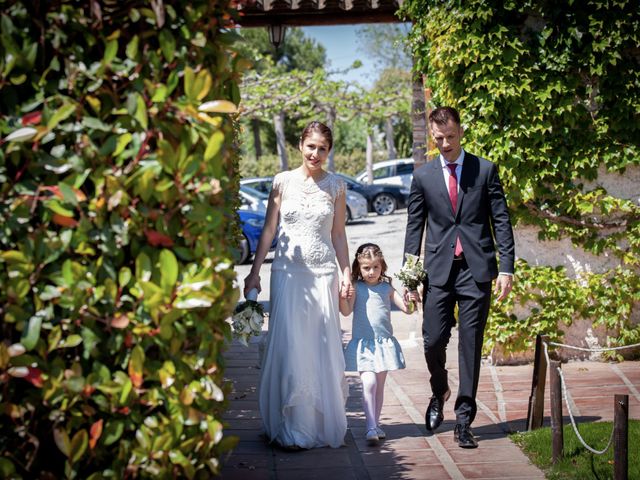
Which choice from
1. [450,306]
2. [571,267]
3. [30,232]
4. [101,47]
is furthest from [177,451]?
[571,267]

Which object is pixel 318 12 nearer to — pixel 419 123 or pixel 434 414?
pixel 419 123

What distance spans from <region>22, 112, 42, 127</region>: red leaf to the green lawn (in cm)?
328

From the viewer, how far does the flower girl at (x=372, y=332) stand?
550 cm

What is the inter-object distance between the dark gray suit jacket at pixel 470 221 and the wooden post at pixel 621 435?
5.00 ft

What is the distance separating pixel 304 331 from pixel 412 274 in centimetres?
78

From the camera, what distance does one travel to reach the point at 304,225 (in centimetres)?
543

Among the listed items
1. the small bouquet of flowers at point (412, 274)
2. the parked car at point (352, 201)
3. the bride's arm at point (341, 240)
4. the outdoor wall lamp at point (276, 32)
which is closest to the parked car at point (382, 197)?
the parked car at point (352, 201)

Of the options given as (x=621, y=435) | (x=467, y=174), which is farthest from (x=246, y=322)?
(x=621, y=435)

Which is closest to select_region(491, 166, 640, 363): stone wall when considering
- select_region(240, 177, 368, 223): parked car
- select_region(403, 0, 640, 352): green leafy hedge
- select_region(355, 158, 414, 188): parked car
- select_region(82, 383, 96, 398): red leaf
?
select_region(403, 0, 640, 352): green leafy hedge

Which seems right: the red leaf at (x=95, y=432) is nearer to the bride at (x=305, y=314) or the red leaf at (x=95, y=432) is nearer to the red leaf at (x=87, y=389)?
the red leaf at (x=87, y=389)

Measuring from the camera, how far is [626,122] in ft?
23.6

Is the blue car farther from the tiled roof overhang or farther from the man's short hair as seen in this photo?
the man's short hair

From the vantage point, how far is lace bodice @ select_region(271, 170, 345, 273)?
540 cm

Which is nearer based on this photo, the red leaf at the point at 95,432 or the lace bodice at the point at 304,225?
the red leaf at the point at 95,432
